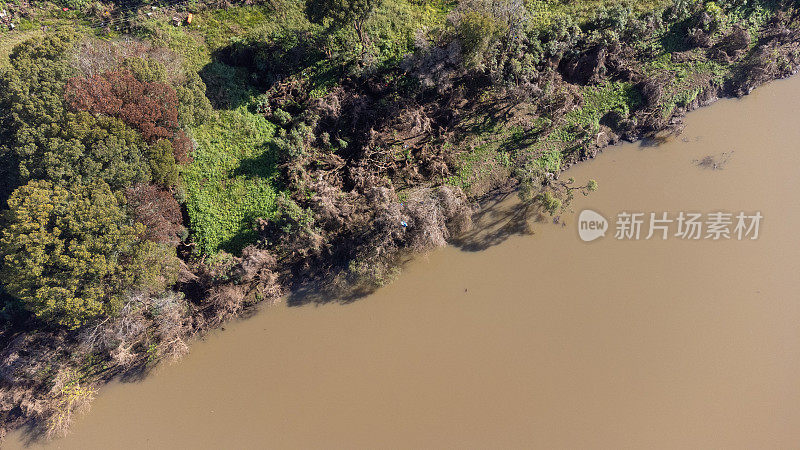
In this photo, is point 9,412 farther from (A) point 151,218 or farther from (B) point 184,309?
(A) point 151,218

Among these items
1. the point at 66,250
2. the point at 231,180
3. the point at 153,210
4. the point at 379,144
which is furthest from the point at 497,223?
the point at 66,250

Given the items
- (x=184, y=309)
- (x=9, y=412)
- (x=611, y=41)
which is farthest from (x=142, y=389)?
(x=611, y=41)

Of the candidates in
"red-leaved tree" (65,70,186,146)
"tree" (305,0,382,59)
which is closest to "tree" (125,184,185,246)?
"red-leaved tree" (65,70,186,146)

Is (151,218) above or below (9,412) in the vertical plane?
above

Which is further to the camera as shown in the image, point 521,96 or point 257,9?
point 257,9

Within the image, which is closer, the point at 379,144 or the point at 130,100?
the point at 130,100

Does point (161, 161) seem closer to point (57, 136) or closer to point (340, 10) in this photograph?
point (57, 136)
